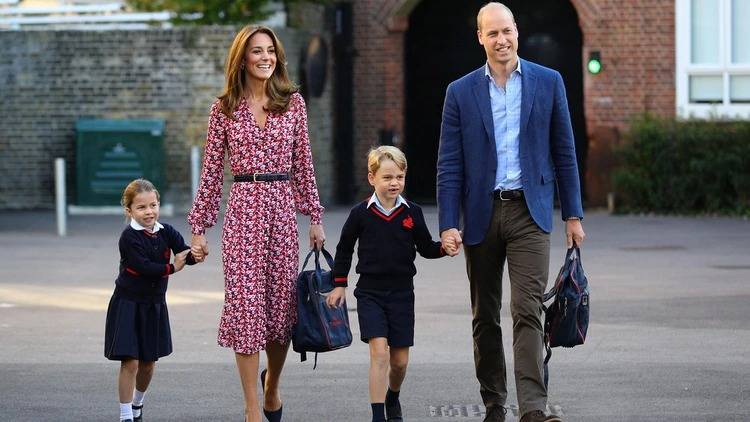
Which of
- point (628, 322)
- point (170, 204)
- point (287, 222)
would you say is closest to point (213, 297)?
point (628, 322)

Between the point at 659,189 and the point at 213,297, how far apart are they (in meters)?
9.34

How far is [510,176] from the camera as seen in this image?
693 centimetres

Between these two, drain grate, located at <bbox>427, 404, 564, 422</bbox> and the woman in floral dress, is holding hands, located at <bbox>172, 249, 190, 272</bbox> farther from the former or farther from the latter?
drain grate, located at <bbox>427, 404, 564, 422</bbox>

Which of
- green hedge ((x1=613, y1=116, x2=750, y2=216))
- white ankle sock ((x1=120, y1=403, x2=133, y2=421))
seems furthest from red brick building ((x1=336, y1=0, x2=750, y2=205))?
white ankle sock ((x1=120, y1=403, x2=133, y2=421))

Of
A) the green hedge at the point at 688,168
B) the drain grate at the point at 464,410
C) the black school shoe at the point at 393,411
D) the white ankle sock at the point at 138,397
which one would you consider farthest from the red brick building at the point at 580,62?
the white ankle sock at the point at 138,397

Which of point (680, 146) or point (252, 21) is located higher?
point (252, 21)

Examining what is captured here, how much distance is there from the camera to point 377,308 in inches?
278

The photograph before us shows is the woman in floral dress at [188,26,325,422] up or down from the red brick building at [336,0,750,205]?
down

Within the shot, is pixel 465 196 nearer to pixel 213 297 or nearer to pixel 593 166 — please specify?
pixel 213 297

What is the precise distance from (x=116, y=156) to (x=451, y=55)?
5333 millimetres

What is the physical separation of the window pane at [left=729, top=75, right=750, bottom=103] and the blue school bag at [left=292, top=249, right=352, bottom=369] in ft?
49.5

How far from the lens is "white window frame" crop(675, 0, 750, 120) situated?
831 inches

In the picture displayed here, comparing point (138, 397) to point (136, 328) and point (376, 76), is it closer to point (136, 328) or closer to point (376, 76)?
point (136, 328)

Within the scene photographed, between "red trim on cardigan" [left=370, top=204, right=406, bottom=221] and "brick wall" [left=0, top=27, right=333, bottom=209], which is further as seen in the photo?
"brick wall" [left=0, top=27, right=333, bottom=209]
